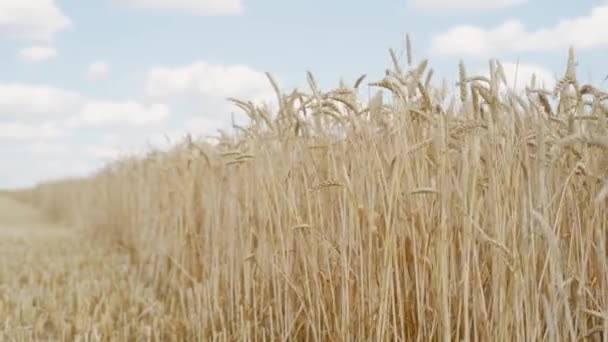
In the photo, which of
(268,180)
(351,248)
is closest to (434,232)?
(351,248)

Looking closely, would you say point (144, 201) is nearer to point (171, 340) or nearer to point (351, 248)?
point (171, 340)

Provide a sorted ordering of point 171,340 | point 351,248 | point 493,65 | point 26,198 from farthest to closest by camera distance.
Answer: point 26,198 → point 171,340 → point 351,248 → point 493,65

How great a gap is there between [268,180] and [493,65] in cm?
119

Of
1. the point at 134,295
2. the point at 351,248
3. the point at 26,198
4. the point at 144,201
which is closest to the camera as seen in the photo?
the point at 351,248

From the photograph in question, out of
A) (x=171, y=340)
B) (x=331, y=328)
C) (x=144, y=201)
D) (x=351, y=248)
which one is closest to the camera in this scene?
(x=351, y=248)

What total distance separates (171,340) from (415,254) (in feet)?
5.74

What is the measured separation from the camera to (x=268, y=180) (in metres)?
2.87

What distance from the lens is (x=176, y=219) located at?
14.2 ft

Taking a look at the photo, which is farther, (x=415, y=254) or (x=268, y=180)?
(x=268, y=180)

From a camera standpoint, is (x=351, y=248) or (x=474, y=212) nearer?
(x=474, y=212)

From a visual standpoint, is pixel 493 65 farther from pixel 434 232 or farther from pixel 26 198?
pixel 26 198

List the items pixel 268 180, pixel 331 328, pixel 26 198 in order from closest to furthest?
1. pixel 331 328
2. pixel 268 180
3. pixel 26 198

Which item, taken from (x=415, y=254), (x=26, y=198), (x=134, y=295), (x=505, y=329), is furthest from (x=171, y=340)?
(x=26, y=198)

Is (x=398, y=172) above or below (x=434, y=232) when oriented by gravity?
above
